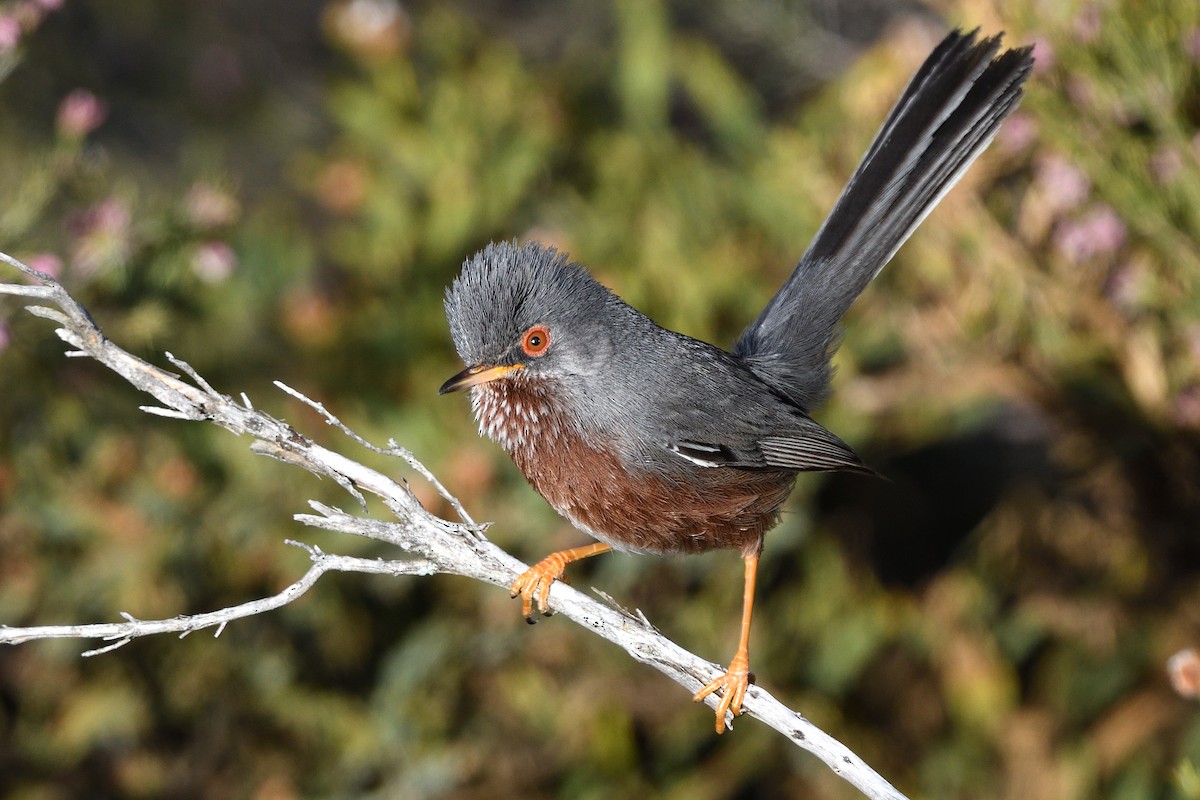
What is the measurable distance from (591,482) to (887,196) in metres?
1.32

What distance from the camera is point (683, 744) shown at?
451 cm

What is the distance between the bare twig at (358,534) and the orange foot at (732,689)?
140 millimetres

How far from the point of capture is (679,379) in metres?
3.28

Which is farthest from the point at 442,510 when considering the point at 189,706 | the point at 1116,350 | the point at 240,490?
the point at 1116,350

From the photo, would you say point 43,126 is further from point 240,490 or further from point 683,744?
point 683,744

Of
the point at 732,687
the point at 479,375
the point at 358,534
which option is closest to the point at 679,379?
the point at 479,375

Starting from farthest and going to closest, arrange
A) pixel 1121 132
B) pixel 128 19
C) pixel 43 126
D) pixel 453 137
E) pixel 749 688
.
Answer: pixel 128 19 < pixel 43 126 < pixel 453 137 < pixel 1121 132 < pixel 749 688

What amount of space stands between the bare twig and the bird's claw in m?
0.19

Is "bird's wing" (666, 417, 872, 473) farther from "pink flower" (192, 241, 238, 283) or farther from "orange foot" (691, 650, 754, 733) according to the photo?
"pink flower" (192, 241, 238, 283)

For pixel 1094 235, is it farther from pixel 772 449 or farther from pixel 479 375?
pixel 479 375

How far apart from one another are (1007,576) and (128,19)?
6.91 metres

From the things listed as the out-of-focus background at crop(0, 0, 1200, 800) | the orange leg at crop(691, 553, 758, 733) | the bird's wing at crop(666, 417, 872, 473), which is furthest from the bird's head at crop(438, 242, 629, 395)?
the out-of-focus background at crop(0, 0, 1200, 800)

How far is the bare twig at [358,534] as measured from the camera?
2.35 meters

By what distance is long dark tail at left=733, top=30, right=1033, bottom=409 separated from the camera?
3371 mm
